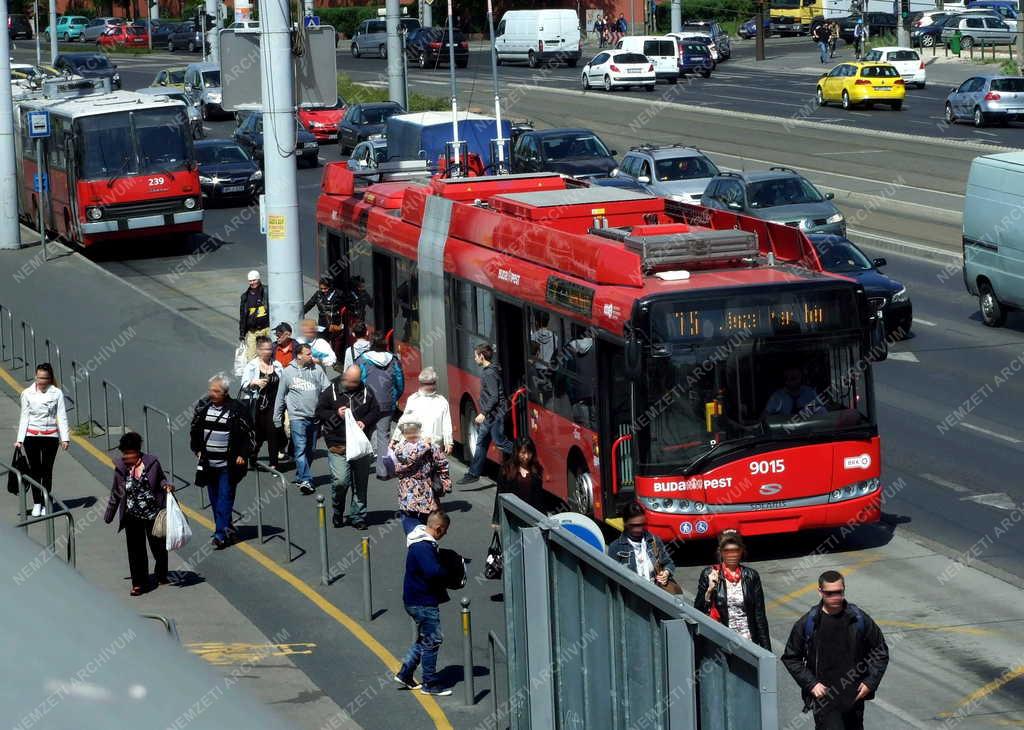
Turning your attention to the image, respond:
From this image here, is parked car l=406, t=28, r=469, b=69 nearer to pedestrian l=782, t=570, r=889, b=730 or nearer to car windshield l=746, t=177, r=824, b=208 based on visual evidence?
car windshield l=746, t=177, r=824, b=208

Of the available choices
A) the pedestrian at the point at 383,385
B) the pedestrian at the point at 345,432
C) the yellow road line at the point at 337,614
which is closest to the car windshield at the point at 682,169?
the pedestrian at the point at 383,385

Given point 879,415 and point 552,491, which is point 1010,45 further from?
point 552,491

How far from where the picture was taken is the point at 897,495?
52.4ft

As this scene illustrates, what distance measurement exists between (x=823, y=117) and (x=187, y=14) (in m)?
62.1

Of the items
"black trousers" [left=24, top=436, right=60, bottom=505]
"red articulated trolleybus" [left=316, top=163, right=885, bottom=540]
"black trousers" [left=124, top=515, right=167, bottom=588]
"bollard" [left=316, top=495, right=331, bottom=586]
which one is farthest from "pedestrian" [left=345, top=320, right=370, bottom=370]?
"black trousers" [left=124, top=515, right=167, bottom=588]

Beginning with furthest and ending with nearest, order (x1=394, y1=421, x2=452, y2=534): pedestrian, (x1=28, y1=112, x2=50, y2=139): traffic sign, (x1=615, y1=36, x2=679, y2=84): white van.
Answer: (x1=615, y1=36, x2=679, y2=84): white van → (x1=28, y1=112, x2=50, y2=139): traffic sign → (x1=394, y1=421, x2=452, y2=534): pedestrian

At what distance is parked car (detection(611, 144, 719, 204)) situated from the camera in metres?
33.9

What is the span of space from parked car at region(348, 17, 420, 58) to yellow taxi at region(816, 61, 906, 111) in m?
31.0

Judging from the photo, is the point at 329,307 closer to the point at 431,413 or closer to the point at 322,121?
the point at 431,413

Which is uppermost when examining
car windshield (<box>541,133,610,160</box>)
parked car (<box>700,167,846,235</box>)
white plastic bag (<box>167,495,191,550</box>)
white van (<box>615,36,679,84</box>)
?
white van (<box>615,36,679,84</box>)

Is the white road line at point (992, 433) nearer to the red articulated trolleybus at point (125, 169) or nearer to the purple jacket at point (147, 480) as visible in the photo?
the purple jacket at point (147, 480)

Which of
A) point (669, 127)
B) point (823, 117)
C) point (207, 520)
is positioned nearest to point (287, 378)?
point (207, 520)

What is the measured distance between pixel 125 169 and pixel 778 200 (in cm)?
1347

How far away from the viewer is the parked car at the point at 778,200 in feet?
97.0
